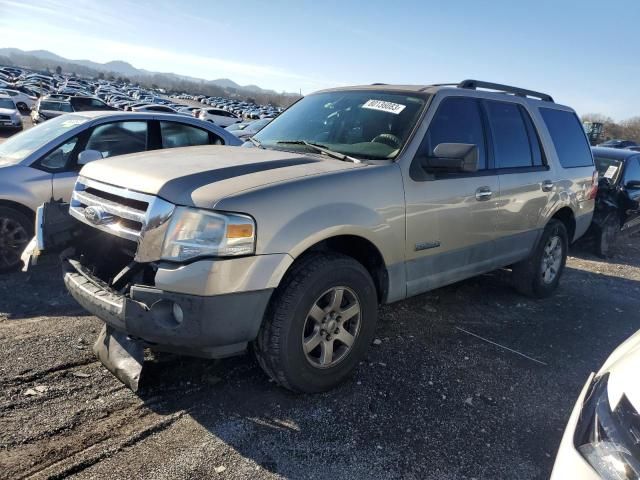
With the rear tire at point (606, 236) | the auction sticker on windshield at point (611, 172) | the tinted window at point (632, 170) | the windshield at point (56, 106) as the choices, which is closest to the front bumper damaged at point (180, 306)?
the rear tire at point (606, 236)

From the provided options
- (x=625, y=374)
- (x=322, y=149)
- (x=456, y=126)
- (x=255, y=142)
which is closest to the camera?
(x=625, y=374)

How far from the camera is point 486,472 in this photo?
265 centimetres

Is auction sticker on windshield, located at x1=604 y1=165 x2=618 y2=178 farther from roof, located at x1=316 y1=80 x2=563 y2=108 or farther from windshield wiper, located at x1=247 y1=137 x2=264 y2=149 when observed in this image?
windshield wiper, located at x1=247 y1=137 x2=264 y2=149

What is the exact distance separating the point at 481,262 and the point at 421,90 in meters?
1.57

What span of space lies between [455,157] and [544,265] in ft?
8.68

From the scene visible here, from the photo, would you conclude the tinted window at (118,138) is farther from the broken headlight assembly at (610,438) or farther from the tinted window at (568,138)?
the broken headlight assembly at (610,438)

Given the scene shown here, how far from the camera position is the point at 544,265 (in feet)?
17.9

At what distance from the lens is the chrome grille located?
267cm

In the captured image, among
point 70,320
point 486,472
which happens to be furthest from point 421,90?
point 70,320

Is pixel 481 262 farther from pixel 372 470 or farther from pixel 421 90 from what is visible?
pixel 372 470

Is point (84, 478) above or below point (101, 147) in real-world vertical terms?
below

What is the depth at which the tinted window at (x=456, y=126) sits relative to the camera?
376cm

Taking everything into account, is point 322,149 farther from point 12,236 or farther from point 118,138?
point 12,236

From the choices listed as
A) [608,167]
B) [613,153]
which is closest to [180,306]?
[608,167]
